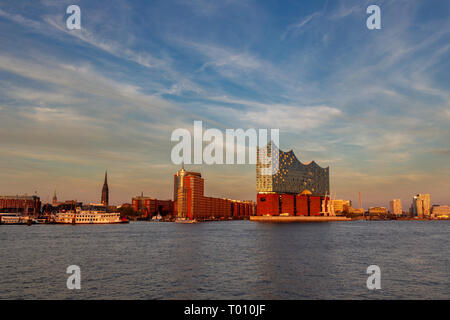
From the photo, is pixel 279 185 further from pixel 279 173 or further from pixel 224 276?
pixel 224 276

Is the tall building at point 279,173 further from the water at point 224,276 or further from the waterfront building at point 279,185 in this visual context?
the water at point 224,276

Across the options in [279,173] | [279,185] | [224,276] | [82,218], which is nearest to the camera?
[224,276]

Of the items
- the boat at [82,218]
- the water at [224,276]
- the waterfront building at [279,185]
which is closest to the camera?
the water at [224,276]

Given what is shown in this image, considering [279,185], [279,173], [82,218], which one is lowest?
[82,218]

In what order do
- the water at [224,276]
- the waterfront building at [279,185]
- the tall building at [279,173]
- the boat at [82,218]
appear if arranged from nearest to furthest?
the water at [224,276]
the boat at [82,218]
the waterfront building at [279,185]
the tall building at [279,173]

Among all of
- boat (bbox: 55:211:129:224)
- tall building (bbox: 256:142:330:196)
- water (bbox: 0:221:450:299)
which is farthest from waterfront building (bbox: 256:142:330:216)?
water (bbox: 0:221:450:299)

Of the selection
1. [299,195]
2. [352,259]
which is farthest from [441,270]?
[299,195]

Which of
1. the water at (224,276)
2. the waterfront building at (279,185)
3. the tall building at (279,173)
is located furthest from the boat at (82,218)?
the water at (224,276)

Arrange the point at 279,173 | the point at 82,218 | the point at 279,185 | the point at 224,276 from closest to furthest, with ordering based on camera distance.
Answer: the point at 224,276 < the point at 82,218 < the point at 279,185 < the point at 279,173

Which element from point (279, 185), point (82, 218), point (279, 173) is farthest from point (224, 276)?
point (279, 173)

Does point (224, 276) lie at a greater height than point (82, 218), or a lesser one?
greater

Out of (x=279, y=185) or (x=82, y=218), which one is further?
(x=279, y=185)
